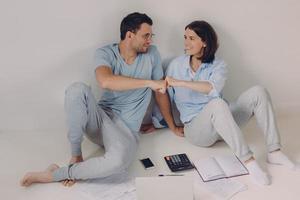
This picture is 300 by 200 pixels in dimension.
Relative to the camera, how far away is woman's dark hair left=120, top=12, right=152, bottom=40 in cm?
228

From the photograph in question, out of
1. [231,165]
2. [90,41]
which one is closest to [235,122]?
[231,165]

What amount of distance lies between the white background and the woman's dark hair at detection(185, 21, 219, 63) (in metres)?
0.15

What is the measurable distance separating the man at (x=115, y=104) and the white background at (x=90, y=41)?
176mm

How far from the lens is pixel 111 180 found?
2.18 metres

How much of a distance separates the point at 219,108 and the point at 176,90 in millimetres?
400

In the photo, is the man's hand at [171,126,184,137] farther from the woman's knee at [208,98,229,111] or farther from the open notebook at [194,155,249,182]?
the woman's knee at [208,98,229,111]

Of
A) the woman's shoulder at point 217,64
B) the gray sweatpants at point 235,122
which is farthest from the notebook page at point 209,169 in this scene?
the woman's shoulder at point 217,64

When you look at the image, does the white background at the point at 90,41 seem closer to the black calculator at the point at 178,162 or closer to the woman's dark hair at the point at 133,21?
the woman's dark hair at the point at 133,21

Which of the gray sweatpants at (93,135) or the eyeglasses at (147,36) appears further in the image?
the eyeglasses at (147,36)

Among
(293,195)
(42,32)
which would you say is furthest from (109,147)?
(293,195)

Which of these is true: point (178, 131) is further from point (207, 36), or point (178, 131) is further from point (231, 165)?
point (207, 36)

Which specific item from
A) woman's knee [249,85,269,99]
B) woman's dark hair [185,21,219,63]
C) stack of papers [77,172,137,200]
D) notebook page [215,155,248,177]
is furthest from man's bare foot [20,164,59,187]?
woman's knee [249,85,269,99]

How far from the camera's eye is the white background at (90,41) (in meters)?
2.40

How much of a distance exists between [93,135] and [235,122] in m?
0.80
